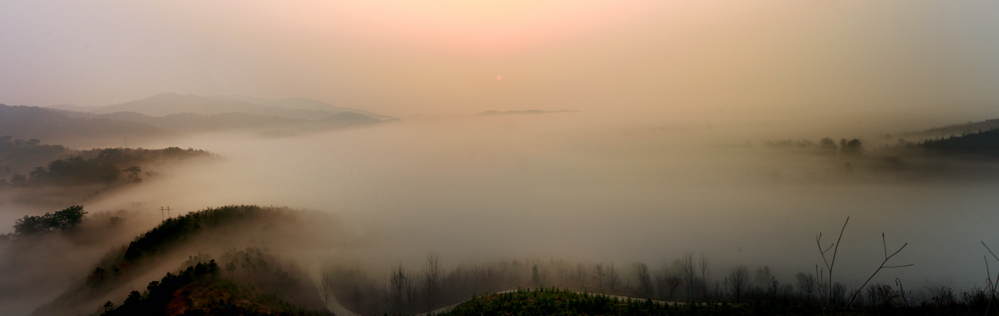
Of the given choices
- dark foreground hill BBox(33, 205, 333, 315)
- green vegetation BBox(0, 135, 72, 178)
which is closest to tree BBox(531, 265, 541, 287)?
dark foreground hill BBox(33, 205, 333, 315)

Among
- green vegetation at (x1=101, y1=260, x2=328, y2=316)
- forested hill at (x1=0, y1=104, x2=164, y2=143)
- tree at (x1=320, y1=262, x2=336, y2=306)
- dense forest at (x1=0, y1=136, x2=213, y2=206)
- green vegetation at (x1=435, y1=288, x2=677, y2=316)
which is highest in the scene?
forested hill at (x1=0, y1=104, x2=164, y2=143)

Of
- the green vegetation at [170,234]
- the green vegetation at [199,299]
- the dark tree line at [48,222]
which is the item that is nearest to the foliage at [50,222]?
the dark tree line at [48,222]

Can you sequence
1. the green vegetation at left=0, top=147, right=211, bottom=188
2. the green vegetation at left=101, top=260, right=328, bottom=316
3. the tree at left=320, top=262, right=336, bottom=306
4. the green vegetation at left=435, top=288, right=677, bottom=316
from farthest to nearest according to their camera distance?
the tree at left=320, top=262, right=336, bottom=306 < the green vegetation at left=0, top=147, right=211, bottom=188 < the green vegetation at left=435, top=288, right=677, bottom=316 < the green vegetation at left=101, top=260, right=328, bottom=316

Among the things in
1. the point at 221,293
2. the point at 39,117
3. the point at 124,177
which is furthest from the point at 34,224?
the point at 221,293

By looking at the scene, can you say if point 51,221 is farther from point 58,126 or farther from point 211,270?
point 211,270

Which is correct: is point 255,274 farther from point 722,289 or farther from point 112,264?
point 722,289

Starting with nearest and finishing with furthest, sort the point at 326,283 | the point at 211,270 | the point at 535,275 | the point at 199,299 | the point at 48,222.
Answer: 1. the point at 199,299
2. the point at 211,270
3. the point at 48,222
4. the point at 326,283
5. the point at 535,275

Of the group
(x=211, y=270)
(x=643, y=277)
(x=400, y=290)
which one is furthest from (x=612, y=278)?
(x=211, y=270)

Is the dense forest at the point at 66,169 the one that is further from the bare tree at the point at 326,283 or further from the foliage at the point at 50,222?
the bare tree at the point at 326,283

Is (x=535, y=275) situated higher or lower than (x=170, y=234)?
lower

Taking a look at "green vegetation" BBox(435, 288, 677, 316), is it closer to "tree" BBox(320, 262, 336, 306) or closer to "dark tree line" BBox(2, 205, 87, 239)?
"tree" BBox(320, 262, 336, 306)

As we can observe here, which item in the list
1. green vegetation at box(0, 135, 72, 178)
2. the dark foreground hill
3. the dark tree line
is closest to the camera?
the dark foreground hill

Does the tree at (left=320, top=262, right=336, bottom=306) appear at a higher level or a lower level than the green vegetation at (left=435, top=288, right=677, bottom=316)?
lower

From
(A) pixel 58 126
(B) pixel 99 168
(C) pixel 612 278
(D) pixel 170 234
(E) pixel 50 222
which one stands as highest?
(A) pixel 58 126
